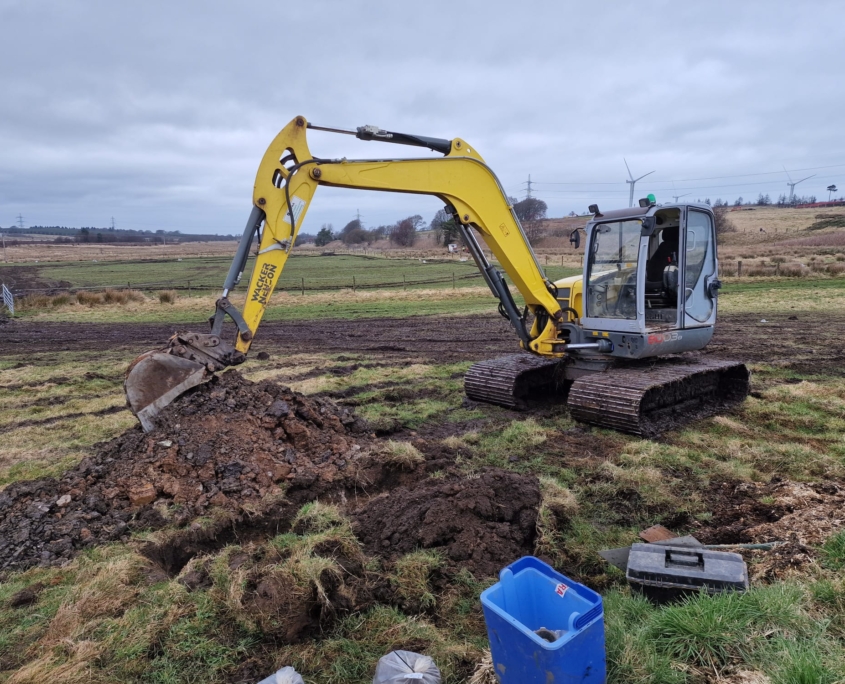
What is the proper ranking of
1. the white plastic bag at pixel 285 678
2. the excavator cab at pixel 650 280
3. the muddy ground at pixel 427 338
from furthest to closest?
the muddy ground at pixel 427 338
the excavator cab at pixel 650 280
the white plastic bag at pixel 285 678

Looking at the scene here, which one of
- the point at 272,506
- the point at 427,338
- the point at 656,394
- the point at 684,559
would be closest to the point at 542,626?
the point at 684,559

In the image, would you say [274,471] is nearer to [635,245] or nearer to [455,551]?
[455,551]

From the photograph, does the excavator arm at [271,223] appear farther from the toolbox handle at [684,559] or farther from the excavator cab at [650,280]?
the toolbox handle at [684,559]

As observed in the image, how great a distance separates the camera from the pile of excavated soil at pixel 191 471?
16.5 feet

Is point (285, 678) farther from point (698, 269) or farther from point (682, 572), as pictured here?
point (698, 269)

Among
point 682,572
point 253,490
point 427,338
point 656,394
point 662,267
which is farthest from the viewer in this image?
point 427,338

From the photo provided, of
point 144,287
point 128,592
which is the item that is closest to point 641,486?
point 128,592

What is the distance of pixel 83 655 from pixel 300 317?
18880 mm

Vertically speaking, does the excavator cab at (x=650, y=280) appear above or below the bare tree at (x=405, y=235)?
below

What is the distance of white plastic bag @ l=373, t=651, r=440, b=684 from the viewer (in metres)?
2.91

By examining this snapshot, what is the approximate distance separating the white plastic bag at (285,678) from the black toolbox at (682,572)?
6.96ft

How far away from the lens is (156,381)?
633cm

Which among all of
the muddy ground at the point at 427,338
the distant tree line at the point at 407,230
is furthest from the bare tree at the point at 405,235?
the muddy ground at the point at 427,338

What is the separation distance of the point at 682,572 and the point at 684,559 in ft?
0.43
